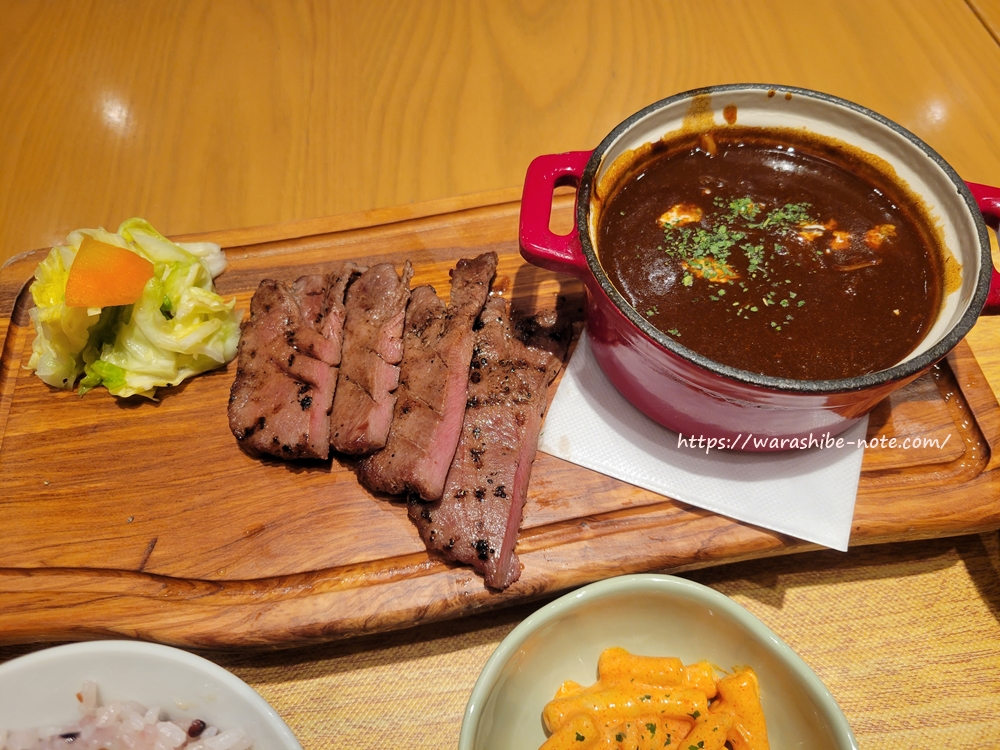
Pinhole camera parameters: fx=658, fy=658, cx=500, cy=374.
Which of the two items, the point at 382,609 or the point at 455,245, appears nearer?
the point at 382,609

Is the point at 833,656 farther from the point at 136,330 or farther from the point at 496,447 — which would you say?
the point at 136,330

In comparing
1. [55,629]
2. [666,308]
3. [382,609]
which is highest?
[666,308]

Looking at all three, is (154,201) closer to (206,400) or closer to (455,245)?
Result: (206,400)

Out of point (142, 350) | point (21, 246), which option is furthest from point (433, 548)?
point (21, 246)

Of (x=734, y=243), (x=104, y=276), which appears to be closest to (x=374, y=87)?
(x=104, y=276)

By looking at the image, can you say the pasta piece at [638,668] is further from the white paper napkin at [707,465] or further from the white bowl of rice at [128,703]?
the white bowl of rice at [128,703]

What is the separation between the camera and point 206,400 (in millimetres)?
2250

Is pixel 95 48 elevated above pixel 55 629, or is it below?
above

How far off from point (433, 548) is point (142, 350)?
124 cm

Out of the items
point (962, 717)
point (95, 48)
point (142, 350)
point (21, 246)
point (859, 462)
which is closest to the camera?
point (962, 717)

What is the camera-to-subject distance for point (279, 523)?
1988 millimetres

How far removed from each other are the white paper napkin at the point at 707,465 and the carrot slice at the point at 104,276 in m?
1.46

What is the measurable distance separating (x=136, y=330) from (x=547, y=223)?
1.47 meters

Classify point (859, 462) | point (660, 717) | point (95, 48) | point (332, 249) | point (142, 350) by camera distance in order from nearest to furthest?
point (660, 717) → point (859, 462) → point (142, 350) → point (332, 249) → point (95, 48)
